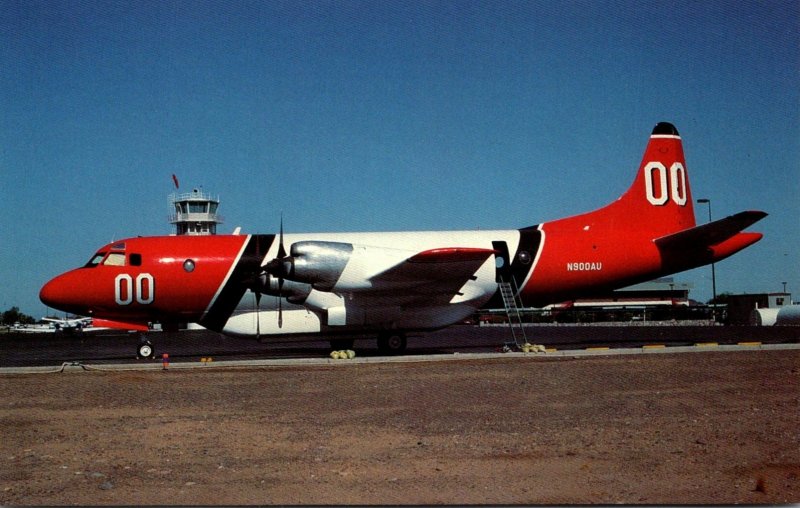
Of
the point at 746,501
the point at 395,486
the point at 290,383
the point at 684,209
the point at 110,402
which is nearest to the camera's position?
the point at 746,501

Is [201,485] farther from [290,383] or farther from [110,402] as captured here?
[290,383]

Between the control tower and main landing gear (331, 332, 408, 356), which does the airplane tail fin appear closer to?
main landing gear (331, 332, 408, 356)

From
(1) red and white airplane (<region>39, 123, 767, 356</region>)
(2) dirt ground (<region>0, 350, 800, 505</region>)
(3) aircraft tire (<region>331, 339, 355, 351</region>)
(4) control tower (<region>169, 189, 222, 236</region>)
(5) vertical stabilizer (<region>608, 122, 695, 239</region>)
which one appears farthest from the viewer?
(4) control tower (<region>169, 189, 222, 236</region>)

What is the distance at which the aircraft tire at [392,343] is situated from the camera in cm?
2109

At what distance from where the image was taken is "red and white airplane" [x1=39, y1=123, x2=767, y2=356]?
2005cm

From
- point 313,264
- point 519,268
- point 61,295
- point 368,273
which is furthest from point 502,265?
point 61,295

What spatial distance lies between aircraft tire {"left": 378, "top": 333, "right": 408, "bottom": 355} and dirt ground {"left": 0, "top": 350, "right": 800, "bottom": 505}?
6.19 metres

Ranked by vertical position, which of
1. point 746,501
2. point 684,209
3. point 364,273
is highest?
point 684,209

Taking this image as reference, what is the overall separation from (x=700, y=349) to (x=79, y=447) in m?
15.7

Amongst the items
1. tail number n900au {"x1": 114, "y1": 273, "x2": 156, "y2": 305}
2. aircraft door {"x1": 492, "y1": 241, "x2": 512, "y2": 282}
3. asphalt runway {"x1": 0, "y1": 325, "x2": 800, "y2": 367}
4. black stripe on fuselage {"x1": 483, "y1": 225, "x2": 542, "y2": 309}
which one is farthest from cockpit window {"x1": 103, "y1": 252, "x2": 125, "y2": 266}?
aircraft door {"x1": 492, "y1": 241, "x2": 512, "y2": 282}

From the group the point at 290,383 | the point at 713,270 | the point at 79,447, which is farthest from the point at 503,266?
the point at 713,270

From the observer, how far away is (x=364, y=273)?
65.9 feet

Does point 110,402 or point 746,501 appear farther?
point 110,402

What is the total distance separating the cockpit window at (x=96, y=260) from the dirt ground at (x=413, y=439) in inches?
276
